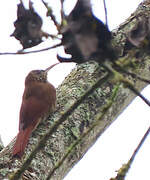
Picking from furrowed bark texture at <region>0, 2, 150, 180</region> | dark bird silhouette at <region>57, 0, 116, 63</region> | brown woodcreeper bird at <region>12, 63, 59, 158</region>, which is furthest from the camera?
brown woodcreeper bird at <region>12, 63, 59, 158</region>

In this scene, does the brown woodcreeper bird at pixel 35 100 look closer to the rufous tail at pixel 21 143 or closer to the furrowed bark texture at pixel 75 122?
the rufous tail at pixel 21 143

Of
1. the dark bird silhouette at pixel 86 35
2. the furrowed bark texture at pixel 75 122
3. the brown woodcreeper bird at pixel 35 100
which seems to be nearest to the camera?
the dark bird silhouette at pixel 86 35

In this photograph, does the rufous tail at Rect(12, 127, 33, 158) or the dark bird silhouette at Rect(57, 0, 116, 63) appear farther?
the rufous tail at Rect(12, 127, 33, 158)

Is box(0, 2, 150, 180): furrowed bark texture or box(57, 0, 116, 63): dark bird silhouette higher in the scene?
box(57, 0, 116, 63): dark bird silhouette

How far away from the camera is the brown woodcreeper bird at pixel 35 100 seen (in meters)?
3.24

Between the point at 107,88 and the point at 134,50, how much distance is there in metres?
1.54

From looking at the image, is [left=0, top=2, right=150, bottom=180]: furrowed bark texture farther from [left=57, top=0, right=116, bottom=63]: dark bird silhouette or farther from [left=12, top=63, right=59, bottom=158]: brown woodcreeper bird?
[left=57, top=0, right=116, bottom=63]: dark bird silhouette

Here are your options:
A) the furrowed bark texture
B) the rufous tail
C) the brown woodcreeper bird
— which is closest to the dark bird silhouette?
the furrowed bark texture

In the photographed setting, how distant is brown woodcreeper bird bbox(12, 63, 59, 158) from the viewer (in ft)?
10.6

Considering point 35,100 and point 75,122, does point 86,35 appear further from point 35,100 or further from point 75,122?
point 35,100

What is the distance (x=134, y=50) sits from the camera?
106 cm

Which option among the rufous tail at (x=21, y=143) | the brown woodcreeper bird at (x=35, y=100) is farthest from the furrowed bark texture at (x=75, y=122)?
the brown woodcreeper bird at (x=35, y=100)

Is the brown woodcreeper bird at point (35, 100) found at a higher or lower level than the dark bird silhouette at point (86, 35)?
lower

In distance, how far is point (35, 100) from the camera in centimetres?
373
